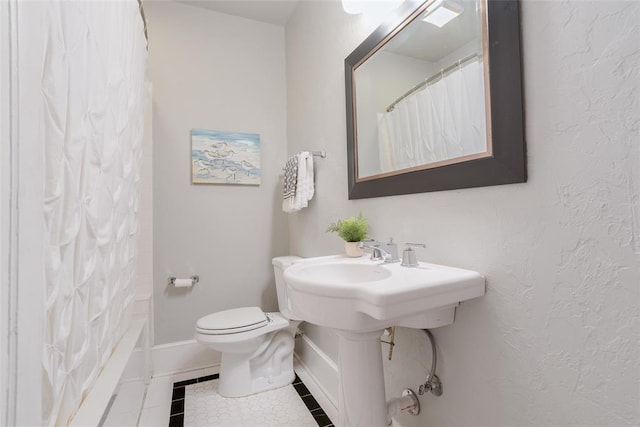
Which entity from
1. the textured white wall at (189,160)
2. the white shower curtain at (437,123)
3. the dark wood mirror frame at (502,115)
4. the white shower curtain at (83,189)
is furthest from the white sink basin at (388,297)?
the textured white wall at (189,160)

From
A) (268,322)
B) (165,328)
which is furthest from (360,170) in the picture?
(165,328)

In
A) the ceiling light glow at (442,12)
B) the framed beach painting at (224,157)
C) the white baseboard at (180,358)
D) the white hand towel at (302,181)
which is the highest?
the ceiling light glow at (442,12)

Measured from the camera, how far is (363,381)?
92cm

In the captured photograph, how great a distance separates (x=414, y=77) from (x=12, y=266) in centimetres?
121

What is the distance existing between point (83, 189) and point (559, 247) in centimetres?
119

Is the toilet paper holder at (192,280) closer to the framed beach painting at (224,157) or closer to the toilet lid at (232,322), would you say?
the toilet lid at (232,322)

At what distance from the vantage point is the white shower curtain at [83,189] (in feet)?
2.02

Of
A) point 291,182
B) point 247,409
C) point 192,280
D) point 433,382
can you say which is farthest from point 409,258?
point 192,280

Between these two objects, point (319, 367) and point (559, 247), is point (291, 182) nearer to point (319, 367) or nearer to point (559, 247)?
point (319, 367)

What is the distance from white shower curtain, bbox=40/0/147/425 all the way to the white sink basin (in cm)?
56

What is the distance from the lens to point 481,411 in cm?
86

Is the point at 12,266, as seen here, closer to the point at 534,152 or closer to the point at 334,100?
A: the point at 534,152

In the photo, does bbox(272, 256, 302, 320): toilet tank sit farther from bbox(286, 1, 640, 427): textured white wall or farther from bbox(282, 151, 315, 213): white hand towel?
bbox(286, 1, 640, 427): textured white wall

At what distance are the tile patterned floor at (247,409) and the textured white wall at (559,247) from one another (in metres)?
0.75
